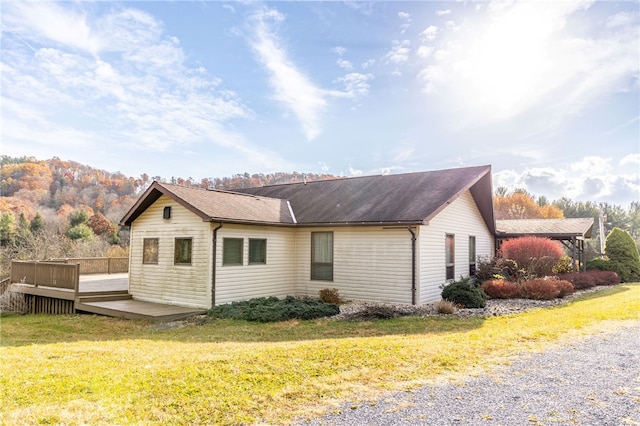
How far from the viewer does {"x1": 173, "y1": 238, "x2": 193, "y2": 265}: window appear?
41.1ft

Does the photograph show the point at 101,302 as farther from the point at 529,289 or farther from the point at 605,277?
the point at 605,277

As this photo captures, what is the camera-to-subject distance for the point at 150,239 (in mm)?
13672

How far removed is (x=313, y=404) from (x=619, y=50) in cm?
1616

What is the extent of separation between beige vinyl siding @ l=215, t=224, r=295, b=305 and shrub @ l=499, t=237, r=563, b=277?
9.13m

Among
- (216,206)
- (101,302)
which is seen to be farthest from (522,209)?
(101,302)

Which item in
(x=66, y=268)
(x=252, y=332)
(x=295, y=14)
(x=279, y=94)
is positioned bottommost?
(x=252, y=332)

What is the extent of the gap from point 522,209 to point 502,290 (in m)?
45.3

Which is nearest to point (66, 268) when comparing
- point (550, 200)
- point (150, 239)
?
point (150, 239)

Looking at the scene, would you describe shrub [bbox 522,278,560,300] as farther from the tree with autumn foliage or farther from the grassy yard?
the tree with autumn foliage

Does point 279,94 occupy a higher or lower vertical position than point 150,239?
higher

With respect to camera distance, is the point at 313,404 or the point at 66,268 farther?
the point at 66,268

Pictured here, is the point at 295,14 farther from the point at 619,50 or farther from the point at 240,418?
the point at 240,418

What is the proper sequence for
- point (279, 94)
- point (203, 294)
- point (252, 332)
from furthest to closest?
point (279, 94) → point (203, 294) → point (252, 332)

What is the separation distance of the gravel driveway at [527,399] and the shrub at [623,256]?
18096 millimetres
